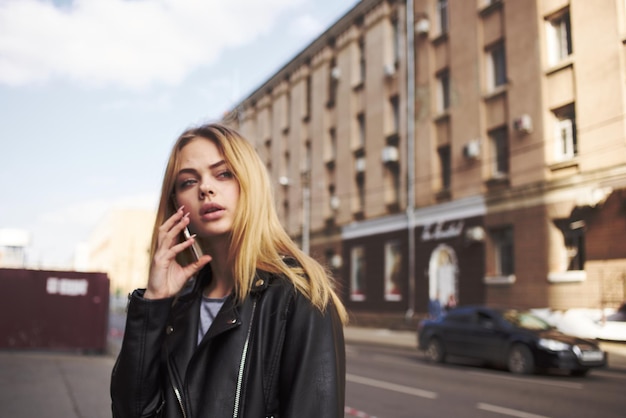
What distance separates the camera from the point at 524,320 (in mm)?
13688

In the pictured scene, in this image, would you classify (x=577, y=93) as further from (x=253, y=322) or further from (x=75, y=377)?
(x=253, y=322)

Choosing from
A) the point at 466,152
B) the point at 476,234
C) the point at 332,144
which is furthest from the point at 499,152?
the point at 332,144

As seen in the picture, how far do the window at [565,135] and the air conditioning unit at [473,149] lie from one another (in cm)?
495

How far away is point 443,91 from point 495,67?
318 cm

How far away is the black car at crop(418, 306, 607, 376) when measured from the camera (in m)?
12.2

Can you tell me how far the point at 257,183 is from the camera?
6.34ft

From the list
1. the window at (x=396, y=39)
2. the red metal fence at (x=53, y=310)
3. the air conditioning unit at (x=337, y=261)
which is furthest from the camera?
the air conditioning unit at (x=337, y=261)

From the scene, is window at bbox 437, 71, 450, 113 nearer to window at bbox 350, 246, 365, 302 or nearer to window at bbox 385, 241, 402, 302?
window at bbox 385, 241, 402, 302

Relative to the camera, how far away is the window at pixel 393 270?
2608 centimetres

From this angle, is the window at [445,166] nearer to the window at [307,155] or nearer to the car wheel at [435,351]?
the car wheel at [435,351]

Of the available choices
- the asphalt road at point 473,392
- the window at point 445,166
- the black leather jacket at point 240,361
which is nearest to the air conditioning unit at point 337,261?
the window at point 445,166

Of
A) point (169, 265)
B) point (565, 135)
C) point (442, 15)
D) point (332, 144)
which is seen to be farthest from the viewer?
point (332, 144)

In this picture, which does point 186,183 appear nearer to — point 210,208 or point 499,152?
point 210,208

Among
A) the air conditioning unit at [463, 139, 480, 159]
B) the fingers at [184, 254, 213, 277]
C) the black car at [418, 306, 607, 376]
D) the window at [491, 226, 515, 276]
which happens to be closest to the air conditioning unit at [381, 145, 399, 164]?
the air conditioning unit at [463, 139, 480, 159]
